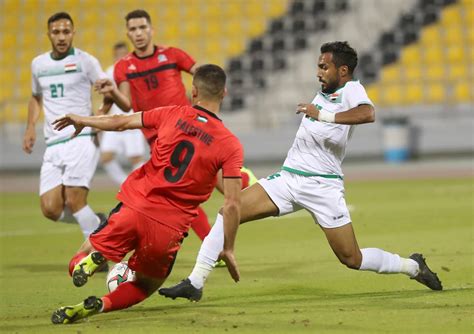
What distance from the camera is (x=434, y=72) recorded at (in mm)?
24484

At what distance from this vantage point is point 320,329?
6.43m

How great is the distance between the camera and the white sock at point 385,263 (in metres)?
7.70

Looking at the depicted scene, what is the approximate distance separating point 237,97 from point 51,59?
565 inches

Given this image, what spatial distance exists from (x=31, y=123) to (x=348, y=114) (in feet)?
13.9

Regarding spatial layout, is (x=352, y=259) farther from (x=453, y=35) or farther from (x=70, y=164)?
(x=453, y=35)

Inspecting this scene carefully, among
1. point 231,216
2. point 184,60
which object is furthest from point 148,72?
point 231,216

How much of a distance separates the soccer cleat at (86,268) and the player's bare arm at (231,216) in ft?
3.01

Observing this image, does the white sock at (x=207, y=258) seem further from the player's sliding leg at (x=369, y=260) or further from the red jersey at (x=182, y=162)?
the player's sliding leg at (x=369, y=260)

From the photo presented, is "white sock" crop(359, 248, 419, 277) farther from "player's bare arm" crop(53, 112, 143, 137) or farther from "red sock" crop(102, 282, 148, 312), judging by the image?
"player's bare arm" crop(53, 112, 143, 137)

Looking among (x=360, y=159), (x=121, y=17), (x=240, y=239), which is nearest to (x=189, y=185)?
(x=240, y=239)

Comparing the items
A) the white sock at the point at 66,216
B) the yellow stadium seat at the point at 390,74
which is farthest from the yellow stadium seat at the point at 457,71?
the white sock at the point at 66,216

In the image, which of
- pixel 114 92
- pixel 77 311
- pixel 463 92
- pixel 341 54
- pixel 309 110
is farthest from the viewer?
pixel 463 92

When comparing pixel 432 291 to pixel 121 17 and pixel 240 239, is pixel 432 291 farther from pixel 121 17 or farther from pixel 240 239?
pixel 121 17

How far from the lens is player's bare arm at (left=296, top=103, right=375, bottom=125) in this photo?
7.34 meters
